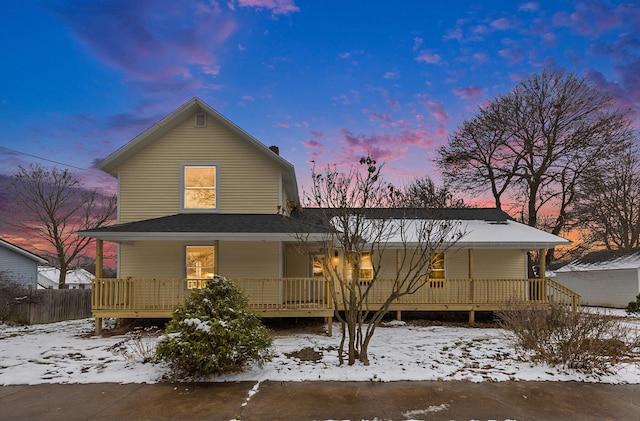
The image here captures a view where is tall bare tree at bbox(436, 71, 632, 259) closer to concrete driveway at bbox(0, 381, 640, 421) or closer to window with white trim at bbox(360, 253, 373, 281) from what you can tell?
window with white trim at bbox(360, 253, 373, 281)

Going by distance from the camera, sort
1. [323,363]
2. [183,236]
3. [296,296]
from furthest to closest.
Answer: [296,296], [183,236], [323,363]

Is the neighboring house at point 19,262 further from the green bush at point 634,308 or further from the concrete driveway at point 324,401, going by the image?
the green bush at point 634,308

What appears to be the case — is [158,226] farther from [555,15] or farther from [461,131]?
Result: [461,131]

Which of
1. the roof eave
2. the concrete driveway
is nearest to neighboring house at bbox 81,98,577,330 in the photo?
the roof eave

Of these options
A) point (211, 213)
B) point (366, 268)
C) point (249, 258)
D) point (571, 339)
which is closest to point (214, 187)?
point (211, 213)

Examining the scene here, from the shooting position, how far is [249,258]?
12914 millimetres

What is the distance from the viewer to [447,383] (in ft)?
22.3

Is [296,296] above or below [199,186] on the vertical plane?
below

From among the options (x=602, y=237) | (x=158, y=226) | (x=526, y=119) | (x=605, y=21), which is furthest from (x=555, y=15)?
(x=602, y=237)

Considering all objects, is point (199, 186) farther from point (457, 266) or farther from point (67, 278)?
point (67, 278)

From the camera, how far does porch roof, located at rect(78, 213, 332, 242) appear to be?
1085 centimetres

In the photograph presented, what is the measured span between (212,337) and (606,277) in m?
24.0

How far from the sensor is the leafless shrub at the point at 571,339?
24.0 ft

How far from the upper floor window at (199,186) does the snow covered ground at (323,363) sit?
15.2ft
